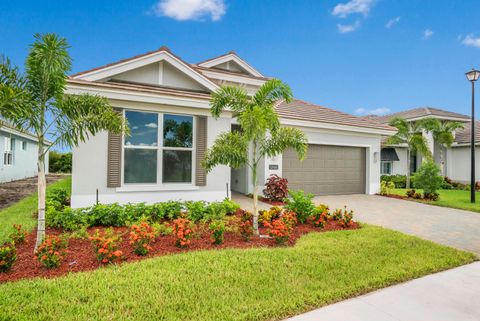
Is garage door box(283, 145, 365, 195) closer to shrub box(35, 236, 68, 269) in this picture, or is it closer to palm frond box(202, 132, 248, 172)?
palm frond box(202, 132, 248, 172)

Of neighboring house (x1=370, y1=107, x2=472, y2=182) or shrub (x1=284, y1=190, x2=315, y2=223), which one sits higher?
neighboring house (x1=370, y1=107, x2=472, y2=182)

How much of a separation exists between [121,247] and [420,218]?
29.4ft

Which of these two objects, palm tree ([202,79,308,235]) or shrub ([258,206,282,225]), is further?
shrub ([258,206,282,225])

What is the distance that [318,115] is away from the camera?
13.9 meters

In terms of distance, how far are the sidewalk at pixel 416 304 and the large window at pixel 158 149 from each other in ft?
21.4

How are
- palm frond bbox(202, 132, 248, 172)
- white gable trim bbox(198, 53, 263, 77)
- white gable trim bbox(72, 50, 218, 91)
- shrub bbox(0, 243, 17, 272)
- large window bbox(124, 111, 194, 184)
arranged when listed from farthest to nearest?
1. white gable trim bbox(198, 53, 263, 77)
2. large window bbox(124, 111, 194, 184)
3. white gable trim bbox(72, 50, 218, 91)
4. palm frond bbox(202, 132, 248, 172)
5. shrub bbox(0, 243, 17, 272)

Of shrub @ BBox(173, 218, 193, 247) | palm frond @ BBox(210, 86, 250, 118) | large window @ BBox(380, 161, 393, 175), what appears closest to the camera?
shrub @ BBox(173, 218, 193, 247)

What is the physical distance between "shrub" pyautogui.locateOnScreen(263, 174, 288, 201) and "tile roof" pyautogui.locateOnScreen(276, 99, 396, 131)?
2852 millimetres

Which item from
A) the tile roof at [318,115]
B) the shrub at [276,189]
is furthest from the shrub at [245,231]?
the tile roof at [318,115]

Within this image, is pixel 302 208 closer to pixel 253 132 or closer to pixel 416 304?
pixel 253 132

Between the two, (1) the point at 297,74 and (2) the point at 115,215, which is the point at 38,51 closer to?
(2) the point at 115,215

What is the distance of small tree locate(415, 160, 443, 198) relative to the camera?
43.1ft

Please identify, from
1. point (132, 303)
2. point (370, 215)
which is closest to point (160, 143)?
point (132, 303)

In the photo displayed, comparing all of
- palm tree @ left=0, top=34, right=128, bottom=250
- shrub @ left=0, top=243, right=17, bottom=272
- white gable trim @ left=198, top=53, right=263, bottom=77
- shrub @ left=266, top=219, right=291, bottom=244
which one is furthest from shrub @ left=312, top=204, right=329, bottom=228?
white gable trim @ left=198, top=53, right=263, bottom=77
